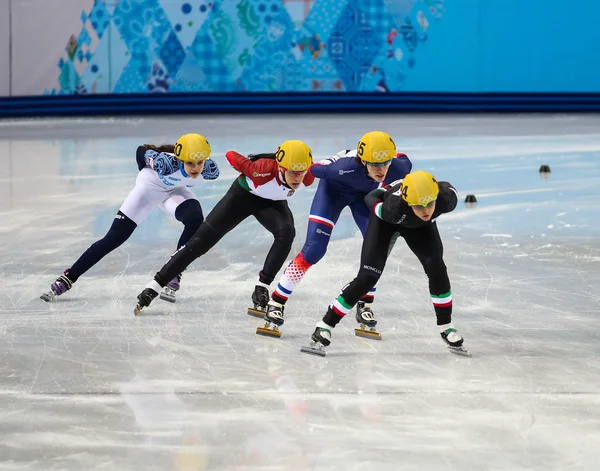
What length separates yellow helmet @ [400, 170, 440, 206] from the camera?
5234 mm

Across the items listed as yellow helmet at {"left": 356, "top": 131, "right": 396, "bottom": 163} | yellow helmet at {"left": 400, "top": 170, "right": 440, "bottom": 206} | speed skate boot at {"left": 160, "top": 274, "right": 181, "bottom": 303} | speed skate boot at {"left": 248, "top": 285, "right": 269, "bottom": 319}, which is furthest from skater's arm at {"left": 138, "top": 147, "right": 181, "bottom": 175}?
yellow helmet at {"left": 400, "top": 170, "right": 440, "bottom": 206}

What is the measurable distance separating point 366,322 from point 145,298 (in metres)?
1.44

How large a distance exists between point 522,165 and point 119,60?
384 inches

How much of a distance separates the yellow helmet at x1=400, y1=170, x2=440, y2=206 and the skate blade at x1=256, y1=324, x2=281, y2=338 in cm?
125

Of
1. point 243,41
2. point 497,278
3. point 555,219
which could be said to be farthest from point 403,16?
point 497,278

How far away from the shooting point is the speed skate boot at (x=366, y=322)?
597cm

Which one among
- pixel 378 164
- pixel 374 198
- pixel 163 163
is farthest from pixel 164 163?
pixel 374 198

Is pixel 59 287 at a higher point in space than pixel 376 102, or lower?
higher

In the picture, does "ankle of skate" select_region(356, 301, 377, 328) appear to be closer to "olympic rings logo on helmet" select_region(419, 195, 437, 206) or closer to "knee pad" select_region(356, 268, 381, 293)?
"knee pad" select_region(356, 268, 381, 293)

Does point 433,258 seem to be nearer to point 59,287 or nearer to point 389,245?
point 389,245

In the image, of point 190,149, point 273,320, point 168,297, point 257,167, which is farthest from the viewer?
point 168,297

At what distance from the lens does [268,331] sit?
19.6 ft

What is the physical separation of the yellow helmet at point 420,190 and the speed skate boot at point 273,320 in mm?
1240

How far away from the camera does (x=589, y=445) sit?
425 centimetres
